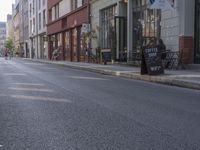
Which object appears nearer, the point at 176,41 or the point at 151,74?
the point at 151,74

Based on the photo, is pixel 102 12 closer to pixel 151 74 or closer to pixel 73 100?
pixel 151 74

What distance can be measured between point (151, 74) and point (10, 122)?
12428 millimetres

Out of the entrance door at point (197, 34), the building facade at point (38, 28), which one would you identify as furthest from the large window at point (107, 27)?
the building facade at point (38, 28)

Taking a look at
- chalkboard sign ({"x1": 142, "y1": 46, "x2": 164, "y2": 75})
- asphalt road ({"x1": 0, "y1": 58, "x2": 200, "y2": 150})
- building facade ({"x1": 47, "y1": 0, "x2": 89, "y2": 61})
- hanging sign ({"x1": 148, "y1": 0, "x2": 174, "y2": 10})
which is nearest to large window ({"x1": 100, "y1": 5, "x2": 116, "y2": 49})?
building facade ({"x1": 47, "y1": 0, "x2": 89, "y2": 61})

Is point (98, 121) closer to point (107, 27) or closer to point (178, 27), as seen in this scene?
point (178, 27)

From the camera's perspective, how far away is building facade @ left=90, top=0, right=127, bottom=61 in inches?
1384

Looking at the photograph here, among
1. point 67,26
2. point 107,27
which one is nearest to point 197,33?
point 107,27

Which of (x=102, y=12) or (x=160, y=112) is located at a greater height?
(x=102, y=12)

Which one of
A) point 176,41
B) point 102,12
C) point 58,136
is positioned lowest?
point 58,136

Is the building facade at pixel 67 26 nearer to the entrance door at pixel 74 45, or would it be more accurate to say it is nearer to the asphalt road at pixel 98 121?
the entrance door at pixel 74 45

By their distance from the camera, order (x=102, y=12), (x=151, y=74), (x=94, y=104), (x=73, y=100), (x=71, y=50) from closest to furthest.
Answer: (x=94, y=104), (x=73, y=100), (x=151, y=74), (x=102, y=12), (x=71, y=50)

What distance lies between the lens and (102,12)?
4025 centimetres

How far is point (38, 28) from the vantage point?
83.1 metres

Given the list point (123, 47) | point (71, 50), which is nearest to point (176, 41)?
point (123, 47)
